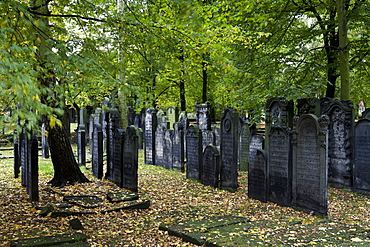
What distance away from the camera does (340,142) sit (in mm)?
8977

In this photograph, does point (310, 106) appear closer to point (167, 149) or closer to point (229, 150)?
point (229, 150)

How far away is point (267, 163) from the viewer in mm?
7578

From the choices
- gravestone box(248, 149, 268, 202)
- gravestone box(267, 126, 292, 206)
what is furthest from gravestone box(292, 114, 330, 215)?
gravestone box(248, 149, 268, 202)

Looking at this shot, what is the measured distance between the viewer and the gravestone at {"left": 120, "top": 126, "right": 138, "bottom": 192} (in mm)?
8555

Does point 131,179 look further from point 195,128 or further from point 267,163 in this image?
point 267,163

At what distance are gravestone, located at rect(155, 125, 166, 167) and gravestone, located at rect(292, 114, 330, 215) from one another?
6.53 metres

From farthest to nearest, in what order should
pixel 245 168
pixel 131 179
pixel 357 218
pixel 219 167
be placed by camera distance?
pixel 245 168, pixel 219 167, pixel 131 179, pixel 357 218

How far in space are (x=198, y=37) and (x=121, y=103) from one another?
31.3ft

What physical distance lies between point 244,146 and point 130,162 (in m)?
4.72

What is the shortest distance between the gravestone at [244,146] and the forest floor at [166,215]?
1.85 meters

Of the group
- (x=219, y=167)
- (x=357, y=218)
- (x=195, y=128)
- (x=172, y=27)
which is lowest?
(x=357, y=218)

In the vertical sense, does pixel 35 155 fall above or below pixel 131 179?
above

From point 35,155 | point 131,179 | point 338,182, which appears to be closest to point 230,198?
point 131,179

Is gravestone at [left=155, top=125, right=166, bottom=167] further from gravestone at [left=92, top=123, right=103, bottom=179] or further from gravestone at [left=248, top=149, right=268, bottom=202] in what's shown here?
gravestone at [left=248, top=149, right=268, bottom=202]
